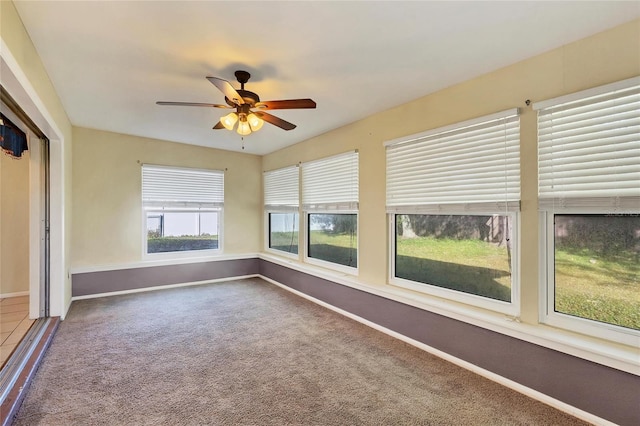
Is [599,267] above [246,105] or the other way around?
the other way around

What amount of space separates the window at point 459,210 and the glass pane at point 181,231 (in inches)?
139

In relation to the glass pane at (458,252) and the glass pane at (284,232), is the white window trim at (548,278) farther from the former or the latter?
the glass pane at (284,232)

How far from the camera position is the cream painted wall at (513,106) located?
6.36 ft

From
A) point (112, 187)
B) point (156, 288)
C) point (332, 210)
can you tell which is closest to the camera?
point (332, 210)

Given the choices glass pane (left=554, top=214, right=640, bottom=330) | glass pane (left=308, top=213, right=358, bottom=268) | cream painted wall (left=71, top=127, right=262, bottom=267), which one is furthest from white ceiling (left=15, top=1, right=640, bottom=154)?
glass pane (left=308, top=213, right=358, bottom=268)

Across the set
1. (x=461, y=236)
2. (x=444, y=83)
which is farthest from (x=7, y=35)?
(x=461, y=236)

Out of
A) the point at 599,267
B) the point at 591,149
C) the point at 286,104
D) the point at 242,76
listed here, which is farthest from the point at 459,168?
the point at 242,76

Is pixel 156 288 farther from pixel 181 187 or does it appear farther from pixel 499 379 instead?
pixel 499 379

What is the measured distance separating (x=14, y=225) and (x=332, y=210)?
440 centimetres

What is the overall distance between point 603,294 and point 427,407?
4.61ft

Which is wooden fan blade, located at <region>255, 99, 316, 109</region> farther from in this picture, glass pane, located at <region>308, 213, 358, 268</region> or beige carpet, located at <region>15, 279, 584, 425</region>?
beige carpet, located at <region>15, 279, 584, 425</region>

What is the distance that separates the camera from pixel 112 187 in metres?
4.58

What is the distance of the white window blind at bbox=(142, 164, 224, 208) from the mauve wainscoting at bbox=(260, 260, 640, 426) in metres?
3.36

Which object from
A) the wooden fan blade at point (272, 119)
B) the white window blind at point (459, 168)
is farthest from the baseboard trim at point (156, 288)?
the wooden fan blade at point (272, 119)
